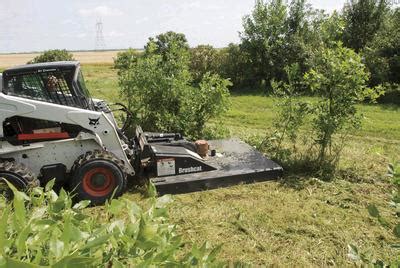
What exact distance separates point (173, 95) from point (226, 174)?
2.74 m

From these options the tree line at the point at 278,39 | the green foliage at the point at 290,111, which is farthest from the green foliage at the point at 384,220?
the tree line at the point at 278,39

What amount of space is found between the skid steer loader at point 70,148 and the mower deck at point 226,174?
1cm

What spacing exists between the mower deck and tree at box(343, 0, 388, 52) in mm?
15810

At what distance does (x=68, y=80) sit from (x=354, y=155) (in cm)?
519

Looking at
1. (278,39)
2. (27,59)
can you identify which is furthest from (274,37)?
(27,59)

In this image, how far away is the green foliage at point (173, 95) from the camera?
7.67m

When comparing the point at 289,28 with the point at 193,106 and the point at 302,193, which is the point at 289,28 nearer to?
the point at 193,106

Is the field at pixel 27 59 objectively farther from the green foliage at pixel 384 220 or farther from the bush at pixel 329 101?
the green foliage at pixel 384 220

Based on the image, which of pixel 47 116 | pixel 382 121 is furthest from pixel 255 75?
pixel 47 116

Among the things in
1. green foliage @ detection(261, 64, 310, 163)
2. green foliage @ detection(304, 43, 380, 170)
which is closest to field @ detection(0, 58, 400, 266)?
green foliage @ detection(261, 64, 310, 163)

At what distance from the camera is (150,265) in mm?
710

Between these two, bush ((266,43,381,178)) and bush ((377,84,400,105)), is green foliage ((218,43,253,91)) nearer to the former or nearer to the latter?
bush ((377,84,400,105))

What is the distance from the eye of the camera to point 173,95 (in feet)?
25.8

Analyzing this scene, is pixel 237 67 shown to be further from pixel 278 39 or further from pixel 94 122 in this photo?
pixel 94 122
